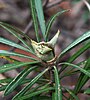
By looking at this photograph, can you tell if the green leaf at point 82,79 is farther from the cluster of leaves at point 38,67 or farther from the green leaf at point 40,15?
the green leaf at point 40,15

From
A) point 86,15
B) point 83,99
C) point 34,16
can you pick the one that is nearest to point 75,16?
point 86,15

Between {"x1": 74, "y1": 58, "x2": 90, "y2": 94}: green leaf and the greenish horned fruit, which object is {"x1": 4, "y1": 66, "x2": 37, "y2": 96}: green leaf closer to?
the greenish horned fruit

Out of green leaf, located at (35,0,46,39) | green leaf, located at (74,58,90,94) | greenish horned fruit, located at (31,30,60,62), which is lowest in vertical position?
green leaf, located at (74,58,90,94)

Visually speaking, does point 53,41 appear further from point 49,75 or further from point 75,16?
point 75,16

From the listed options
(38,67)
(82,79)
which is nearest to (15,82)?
(38,67)

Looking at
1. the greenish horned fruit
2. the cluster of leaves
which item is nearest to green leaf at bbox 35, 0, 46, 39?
the cluster of leaves

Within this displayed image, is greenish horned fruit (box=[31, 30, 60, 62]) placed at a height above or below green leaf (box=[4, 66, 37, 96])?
above

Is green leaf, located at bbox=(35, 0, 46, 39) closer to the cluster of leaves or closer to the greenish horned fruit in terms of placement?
the cluster of leaves

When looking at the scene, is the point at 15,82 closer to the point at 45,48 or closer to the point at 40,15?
the point at 45,48

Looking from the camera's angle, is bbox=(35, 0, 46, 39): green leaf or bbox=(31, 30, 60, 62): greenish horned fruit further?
bbox=(35, 0, 46, 39): green leaf
